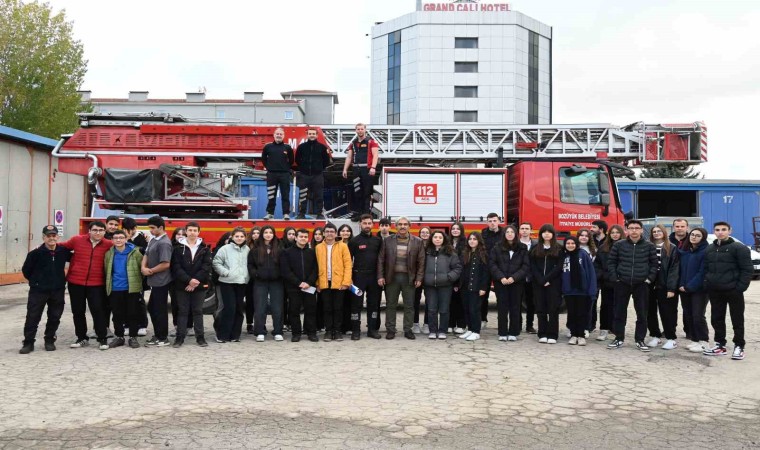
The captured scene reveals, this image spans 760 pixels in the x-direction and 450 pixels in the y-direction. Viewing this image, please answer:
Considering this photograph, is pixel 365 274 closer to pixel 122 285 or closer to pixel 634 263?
pixel 122 285

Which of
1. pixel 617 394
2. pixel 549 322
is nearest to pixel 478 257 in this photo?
pixel 549 322

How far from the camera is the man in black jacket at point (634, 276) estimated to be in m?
8.12

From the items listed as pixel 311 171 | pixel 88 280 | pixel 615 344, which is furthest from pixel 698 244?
pixel 88 280

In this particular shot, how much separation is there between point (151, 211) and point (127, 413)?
21.9ft

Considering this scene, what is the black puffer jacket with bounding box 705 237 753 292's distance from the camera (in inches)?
292

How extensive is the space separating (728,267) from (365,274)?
452cm

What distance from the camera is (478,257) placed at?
8805 mm

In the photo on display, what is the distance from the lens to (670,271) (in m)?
8.05

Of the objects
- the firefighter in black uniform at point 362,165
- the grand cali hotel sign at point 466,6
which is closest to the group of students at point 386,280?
the firefighter in black uniform at point 362,165

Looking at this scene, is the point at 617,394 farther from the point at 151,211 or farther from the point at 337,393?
the point at 151,211

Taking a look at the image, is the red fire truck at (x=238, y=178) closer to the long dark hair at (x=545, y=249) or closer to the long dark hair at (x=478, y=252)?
the long dark hair at (x=478, y=252)

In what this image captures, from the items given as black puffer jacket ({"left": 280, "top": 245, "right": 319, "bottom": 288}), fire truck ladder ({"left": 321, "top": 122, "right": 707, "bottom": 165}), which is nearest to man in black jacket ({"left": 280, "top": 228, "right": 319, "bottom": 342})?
black puffer jacket ({"left": 280, "top": 245, "right": 319, "bottom": 288})

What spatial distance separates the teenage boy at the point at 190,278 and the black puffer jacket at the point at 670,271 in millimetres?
5876

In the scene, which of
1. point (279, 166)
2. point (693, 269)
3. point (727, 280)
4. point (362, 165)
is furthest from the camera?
point (362, 165)
